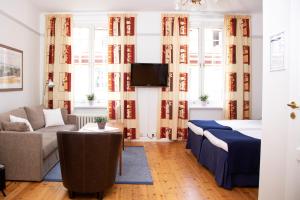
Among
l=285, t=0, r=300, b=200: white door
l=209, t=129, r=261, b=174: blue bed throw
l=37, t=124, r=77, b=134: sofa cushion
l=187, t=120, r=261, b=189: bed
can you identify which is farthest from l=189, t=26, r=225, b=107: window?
l=285, t=0, r=300, b=200: white door

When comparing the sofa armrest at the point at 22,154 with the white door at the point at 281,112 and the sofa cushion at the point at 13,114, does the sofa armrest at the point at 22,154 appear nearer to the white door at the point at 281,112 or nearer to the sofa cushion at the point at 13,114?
the sofa cushion at the point at 13,114

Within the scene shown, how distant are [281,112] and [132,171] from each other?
2527mm

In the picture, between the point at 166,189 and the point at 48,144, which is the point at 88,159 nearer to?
the point at 166,189

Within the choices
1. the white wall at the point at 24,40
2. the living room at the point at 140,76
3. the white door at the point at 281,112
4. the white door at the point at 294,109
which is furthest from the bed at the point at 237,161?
the white wall at the point at 24,40

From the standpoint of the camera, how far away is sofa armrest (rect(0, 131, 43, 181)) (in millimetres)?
3697

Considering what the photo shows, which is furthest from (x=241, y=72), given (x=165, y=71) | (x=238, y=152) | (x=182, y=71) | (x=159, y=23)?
(x=238, y=152)

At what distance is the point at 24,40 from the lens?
5551 mm

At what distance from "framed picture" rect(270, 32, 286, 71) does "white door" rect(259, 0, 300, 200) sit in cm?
5

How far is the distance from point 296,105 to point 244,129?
2.61 m

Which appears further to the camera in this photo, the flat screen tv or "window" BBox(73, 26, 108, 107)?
"window" BBox(73, 26, 108, 107)

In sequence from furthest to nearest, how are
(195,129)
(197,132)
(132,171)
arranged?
(195,129), (197,132), (132,171)

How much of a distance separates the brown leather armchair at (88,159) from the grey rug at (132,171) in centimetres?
69

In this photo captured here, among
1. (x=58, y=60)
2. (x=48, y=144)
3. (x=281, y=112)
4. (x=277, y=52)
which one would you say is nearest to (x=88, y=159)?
(x=48, y=144)

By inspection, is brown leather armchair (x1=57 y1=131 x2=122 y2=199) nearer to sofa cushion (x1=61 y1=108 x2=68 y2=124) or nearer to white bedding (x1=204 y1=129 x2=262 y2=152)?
white bedding (x1=204 y1=129 x2=262 y2=152)
